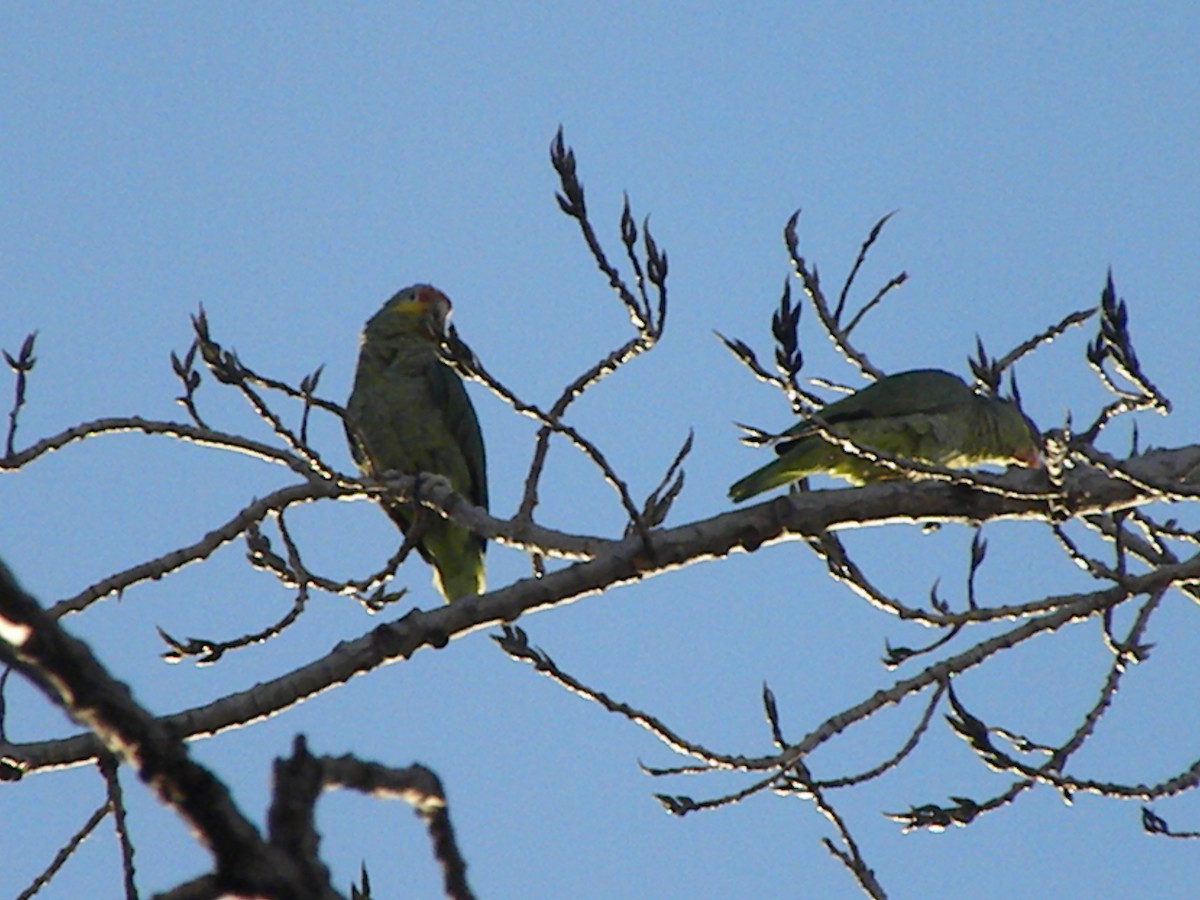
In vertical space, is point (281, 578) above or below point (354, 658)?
above

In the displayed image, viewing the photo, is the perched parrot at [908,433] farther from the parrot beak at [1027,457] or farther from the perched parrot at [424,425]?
the perched parrot at [424,425]

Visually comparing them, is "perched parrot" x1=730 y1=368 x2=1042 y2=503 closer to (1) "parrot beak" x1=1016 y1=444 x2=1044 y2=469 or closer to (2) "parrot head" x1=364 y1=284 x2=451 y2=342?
(1) "parrot beak" x1=1016 y1=444 x2=1044 y2=469

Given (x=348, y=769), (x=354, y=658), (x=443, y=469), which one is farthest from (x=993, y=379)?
(x=443, y=469)

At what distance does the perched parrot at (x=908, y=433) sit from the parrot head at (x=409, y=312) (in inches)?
111

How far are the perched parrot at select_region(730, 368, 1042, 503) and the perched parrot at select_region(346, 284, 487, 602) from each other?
7.22ft

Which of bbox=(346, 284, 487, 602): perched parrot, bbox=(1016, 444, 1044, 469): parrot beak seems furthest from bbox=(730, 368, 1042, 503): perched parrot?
bbox=(346, 284, 487, 602): perched parrot

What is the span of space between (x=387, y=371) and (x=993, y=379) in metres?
5.41

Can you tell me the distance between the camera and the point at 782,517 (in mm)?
3451

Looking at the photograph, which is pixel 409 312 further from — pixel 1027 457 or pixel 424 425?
pixel 1027 457

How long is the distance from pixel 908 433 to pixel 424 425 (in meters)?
2.76

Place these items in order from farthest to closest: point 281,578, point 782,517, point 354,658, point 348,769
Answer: point 281,578 → point 782,517 → point 354,658 → point 348,769

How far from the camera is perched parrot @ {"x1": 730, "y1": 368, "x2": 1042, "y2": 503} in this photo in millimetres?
5434

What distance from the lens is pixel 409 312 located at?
827 centimetres

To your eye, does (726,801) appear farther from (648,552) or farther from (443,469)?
(443,469)
